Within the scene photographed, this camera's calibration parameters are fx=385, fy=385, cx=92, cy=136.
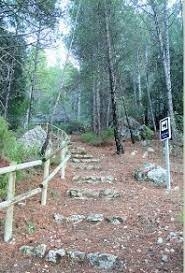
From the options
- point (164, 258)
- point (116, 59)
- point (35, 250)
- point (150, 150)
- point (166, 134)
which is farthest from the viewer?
point (116, 59)

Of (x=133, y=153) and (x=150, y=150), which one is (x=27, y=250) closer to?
(x=133, y=153)

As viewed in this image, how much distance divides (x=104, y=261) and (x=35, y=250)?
0.99m

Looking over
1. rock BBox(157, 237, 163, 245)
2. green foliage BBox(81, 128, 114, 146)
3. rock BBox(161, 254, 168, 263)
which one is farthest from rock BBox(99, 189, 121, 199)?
green foliage BBox(81, 128, 114, 146)

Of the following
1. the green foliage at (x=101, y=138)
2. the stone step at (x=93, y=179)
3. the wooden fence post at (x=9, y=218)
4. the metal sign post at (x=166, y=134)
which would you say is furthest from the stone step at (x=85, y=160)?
the wooden fence post at (x=9, y=218)

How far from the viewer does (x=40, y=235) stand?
5840 millimetres

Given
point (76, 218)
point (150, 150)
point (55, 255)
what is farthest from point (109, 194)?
point (150, 150)

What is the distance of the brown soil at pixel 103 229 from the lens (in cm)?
498

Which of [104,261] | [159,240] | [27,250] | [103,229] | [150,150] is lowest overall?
[104,261]

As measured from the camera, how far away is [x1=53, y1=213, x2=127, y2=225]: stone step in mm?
6364

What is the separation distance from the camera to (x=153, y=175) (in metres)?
9.58

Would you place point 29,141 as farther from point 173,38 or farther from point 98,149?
point 173,38

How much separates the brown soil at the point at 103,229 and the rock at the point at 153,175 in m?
0.35

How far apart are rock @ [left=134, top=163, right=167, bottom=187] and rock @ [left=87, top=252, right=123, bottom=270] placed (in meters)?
4.42

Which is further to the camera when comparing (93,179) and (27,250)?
(93,179)
